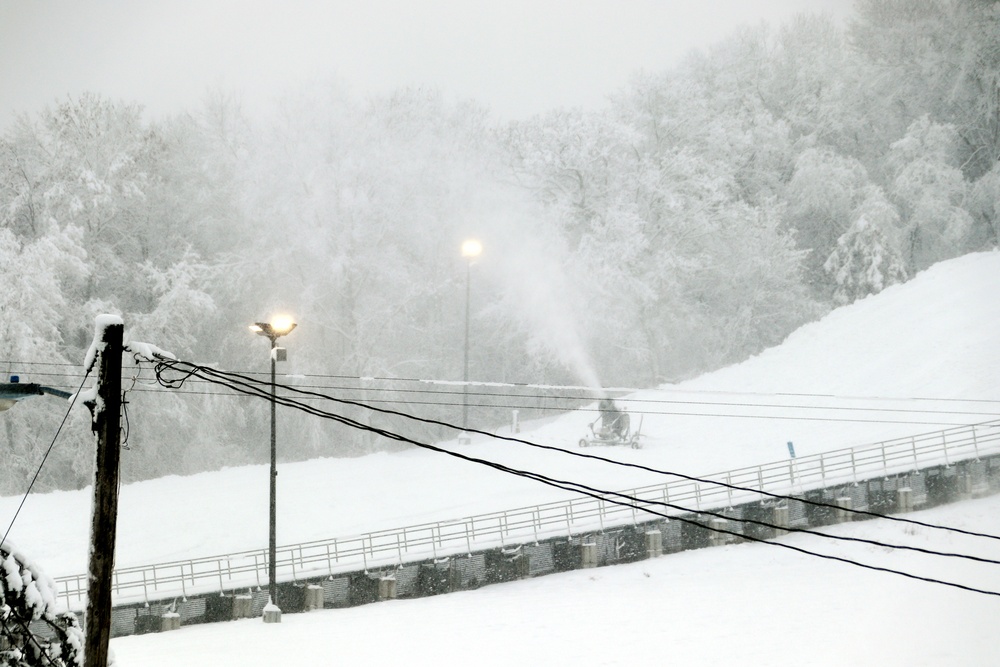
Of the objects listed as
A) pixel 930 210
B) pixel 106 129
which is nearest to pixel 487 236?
pixel 106 129

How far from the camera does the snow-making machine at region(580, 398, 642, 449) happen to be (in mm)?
37781

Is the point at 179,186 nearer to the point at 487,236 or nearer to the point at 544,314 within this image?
the point at 487,236

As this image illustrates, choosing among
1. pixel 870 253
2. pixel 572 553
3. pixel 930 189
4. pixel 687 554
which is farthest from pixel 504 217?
pixel 687 554

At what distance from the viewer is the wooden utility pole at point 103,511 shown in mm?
8766

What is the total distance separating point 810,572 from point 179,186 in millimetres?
37658

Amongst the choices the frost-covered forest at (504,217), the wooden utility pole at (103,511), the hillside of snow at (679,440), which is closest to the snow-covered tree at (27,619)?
the wooden utility pole at (103,511)

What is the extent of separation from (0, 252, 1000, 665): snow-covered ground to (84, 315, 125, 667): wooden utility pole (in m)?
9.06

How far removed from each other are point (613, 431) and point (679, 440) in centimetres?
279

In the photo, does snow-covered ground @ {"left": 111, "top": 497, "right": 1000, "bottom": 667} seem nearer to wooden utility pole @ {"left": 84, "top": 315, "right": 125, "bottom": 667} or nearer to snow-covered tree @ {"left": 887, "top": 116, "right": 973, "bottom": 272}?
wooden utility pole @ {"left": 84, "top": 315, "right": 125, "bottom": 667}

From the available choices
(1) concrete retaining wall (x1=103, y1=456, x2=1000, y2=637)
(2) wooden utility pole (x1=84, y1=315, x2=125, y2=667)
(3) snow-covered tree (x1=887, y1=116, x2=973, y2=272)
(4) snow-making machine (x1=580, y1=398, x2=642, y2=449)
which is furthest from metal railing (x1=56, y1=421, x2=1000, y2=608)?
(3) snow-covered tree (x1=887, y1=116, x2=973, y2=272)

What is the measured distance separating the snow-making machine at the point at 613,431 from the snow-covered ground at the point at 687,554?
0.90 meters

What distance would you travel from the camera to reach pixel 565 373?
51375mm

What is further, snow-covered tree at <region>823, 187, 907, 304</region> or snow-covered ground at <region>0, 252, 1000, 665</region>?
snow-covered tree at <region>823, 187, 907, 304</region>

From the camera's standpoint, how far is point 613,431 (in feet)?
125
